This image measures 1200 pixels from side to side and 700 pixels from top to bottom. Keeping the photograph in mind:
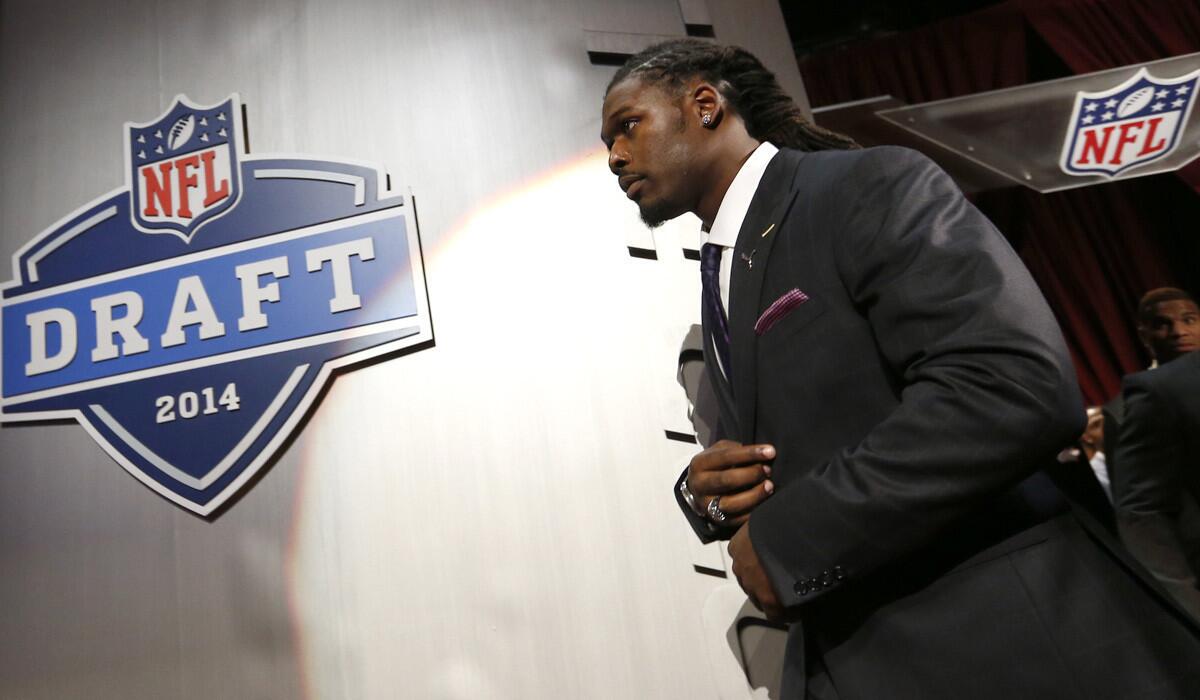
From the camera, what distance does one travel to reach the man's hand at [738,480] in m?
1.04

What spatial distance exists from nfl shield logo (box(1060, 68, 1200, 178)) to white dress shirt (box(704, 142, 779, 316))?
3893mm

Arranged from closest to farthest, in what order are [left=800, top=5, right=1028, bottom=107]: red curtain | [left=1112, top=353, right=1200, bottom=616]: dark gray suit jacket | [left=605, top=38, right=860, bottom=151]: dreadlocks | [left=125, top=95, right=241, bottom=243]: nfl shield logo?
[left=605, top=38, right=860, bottom=151]: dreadlocks
[left=125, top=95, right=241, bottom=243]: nfl shield logo
[left=1112, top=353, right=1200, bottom=616]: dark gray suit jacket
[left=800, top=5, right=1028, bottom=107]: red curtain

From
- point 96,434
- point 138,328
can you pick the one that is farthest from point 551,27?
point 96,434

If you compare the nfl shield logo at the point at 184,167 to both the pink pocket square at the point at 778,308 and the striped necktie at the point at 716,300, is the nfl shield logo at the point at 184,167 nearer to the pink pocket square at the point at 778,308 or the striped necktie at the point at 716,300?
the striped necktie at the point at 716,300

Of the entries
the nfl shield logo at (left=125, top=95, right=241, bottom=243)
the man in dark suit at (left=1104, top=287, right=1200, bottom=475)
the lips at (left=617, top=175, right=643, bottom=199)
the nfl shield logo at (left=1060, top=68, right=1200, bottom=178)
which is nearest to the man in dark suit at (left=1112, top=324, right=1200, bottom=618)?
the man in dark suit at (left=1104, top=287, right=1200, bottom=475)

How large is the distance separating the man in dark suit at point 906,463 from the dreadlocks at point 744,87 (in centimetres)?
24

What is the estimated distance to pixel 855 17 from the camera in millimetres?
5582

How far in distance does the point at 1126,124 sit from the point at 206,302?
425cm

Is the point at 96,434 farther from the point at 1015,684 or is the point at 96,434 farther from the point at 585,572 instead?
the point at 1015,684

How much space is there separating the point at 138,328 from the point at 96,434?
0.21 metres

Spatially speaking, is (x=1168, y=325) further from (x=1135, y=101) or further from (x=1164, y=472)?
(x=1135, y=101)

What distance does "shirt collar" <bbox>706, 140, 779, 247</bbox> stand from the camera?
121cm

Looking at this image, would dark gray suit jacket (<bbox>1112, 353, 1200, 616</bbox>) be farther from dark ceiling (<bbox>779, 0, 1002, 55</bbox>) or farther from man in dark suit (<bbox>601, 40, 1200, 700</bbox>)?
dark ceiling (<bbox>779, 0, 1002, 55</bbox>)

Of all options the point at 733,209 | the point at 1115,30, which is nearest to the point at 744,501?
the point at 733,209
